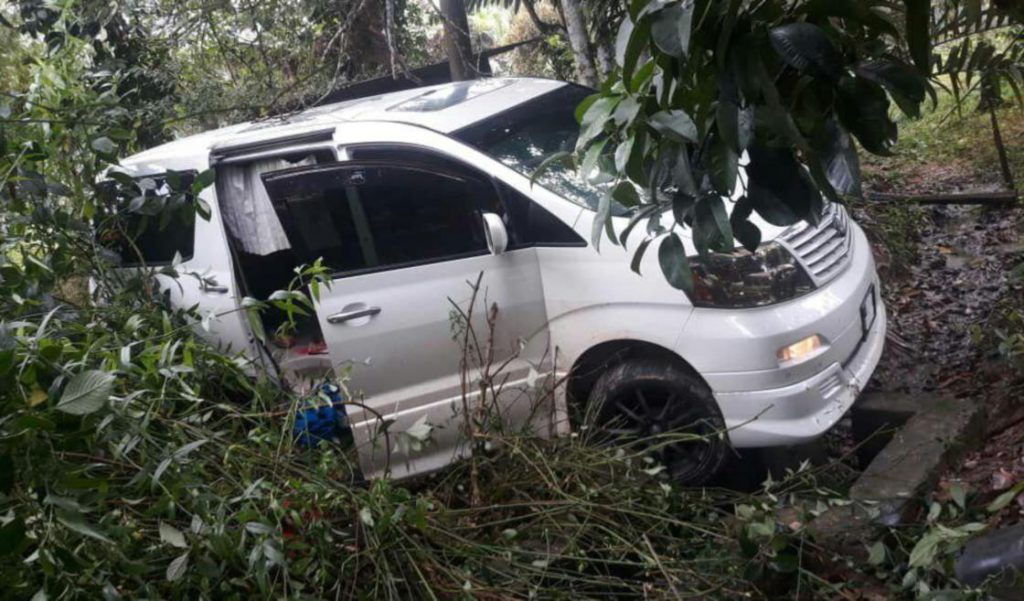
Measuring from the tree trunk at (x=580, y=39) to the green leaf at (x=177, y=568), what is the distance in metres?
4.69

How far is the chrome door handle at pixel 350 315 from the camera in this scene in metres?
4.02

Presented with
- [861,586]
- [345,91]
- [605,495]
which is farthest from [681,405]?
[345,91]

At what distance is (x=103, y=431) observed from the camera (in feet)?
6.98

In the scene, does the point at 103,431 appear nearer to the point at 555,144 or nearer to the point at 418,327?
the point at 418,327

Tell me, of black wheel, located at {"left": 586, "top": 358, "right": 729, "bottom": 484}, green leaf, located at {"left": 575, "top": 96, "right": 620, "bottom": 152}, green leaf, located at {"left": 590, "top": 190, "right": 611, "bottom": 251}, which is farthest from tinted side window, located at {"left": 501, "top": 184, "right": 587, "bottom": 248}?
green leaf, located at {"left": 575, "top": 96, "right": 620, "bottom": 152}

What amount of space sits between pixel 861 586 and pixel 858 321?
1531 millimetres

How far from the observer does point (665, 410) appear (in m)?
3.89

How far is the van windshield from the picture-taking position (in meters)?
4.07

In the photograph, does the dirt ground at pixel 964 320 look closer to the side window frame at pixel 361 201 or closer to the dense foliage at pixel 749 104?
the dense foliage at pixel 749 104

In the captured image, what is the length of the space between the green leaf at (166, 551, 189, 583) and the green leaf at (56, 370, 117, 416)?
48cm

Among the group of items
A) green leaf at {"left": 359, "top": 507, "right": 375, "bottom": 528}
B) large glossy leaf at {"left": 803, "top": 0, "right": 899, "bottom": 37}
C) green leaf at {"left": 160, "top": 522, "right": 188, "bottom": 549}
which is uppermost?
large glossy leaf at {"left": 803, "top": 0, "right": 899, "bottom": 37}

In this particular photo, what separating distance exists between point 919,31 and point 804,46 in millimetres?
285

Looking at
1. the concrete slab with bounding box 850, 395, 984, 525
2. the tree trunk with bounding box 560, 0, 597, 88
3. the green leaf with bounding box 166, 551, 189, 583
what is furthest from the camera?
the tree trunk with bounding box 560, 0, 597, 88

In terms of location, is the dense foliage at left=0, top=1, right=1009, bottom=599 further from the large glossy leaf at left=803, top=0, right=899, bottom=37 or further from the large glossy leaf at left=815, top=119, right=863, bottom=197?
the large glossy leaf at left=803, top=0, right=899, bottom=37
